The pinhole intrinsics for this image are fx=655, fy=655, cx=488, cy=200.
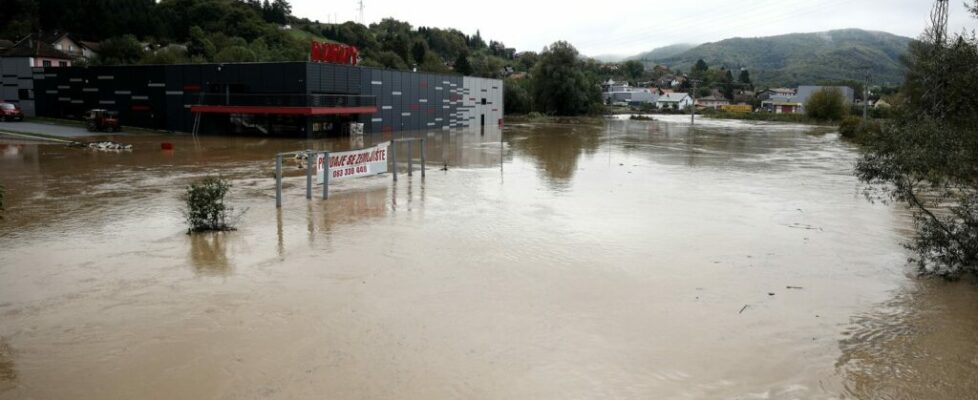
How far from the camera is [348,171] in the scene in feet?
71.8

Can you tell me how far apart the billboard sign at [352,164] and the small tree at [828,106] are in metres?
94.8

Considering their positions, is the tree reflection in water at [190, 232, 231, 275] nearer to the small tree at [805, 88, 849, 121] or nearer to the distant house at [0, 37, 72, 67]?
the distant house at [0, 37, 72, 67]

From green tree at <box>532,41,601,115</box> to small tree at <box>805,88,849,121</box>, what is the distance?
34328mm

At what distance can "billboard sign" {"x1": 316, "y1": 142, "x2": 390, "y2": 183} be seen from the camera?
20.7m

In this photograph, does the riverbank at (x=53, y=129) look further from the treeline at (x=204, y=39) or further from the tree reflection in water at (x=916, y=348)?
the tree reflection in water at (x=916, y=348)

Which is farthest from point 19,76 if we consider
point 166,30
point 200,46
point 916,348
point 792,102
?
point 792,102

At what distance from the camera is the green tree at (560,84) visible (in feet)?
337

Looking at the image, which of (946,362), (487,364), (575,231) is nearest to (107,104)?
(575,231)

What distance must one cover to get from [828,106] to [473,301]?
104272 mm

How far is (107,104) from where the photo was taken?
54438 mm


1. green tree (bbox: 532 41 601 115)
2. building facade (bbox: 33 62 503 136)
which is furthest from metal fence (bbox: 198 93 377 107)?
green tree (bbox: 532 41 601 115)

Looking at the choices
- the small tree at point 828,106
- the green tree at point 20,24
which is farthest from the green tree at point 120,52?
the small tree at point 828,106

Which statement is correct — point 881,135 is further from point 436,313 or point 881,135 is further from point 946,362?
point 436,313

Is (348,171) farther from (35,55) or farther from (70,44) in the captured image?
(70,44)
